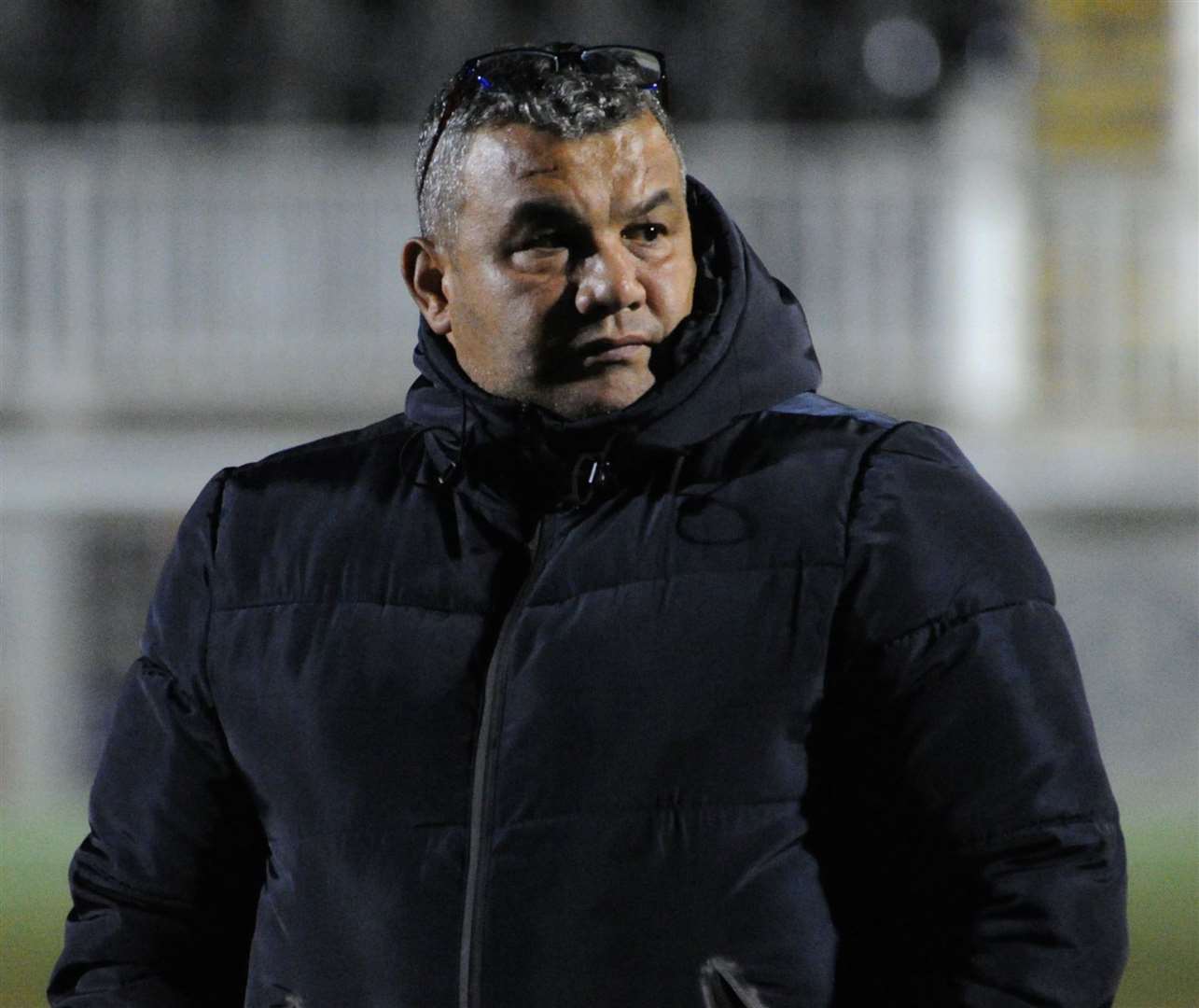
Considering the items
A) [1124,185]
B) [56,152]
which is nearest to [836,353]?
[1124,185]

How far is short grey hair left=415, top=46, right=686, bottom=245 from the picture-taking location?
5.93ft

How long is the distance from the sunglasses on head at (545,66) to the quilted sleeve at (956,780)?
0.38m

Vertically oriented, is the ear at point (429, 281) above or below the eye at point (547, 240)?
below

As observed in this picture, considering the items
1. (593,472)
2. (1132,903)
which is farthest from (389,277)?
(593,472)

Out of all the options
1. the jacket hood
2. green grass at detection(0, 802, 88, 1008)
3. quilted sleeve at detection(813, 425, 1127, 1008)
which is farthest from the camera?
green grass at detection(0, 802, 88, 1008)

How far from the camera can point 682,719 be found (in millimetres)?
1696

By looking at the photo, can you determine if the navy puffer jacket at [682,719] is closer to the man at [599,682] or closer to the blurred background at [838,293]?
the man at [599,682]

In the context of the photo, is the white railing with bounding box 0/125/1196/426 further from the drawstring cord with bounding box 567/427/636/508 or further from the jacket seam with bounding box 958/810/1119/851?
the jacket seam with bounding box 958/810/1119/851

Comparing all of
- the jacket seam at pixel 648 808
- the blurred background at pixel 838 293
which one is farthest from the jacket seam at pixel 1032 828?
the blurred background at pixel 838 293

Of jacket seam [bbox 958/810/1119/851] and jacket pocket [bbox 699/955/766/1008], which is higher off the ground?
jacket seam [bbox 958/810/1119/851]

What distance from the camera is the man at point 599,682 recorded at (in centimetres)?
167

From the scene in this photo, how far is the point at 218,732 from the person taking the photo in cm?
189

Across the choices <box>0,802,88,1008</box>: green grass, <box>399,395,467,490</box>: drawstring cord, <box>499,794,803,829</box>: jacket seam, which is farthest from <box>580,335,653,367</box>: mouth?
<box>0,802,88,1008</box>: green grass

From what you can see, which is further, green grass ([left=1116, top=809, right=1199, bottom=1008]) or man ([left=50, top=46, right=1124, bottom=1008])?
green grass ([left=1116, top=809, right=1199, bottom=1008])
